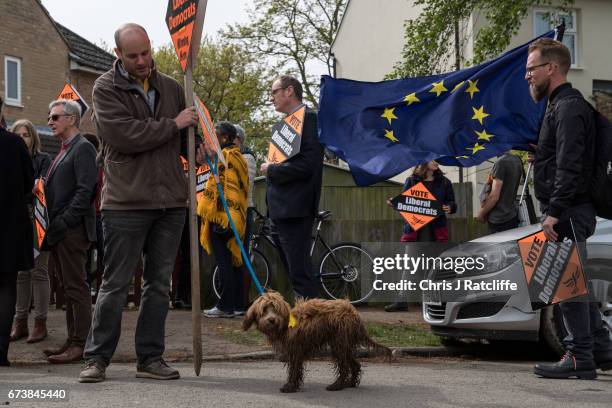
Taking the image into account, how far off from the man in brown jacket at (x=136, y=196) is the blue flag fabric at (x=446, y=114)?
2239 millimetres

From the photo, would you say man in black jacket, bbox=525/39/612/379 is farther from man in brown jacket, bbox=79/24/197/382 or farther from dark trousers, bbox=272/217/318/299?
man in brown jacket, bbox=79/24/197/382

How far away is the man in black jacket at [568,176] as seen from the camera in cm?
623

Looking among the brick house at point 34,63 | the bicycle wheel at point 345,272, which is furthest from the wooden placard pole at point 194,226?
the brick house at point 34,63

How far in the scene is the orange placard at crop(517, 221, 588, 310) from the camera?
6422 mm

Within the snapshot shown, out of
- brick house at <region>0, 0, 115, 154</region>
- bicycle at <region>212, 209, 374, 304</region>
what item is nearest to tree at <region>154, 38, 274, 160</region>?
brick house at <region>0, 0, 115, 154</region>

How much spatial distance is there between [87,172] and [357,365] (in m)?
2.81

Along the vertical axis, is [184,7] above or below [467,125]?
above

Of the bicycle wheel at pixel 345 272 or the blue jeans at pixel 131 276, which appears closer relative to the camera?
the blue jeans at pixel 131 276

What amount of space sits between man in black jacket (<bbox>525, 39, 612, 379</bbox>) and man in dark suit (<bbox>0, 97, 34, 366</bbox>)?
13.1 feet

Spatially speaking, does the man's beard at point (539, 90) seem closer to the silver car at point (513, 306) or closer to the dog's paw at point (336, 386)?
the silver car at point (513, 306)

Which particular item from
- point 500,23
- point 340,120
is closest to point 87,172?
point 340,120

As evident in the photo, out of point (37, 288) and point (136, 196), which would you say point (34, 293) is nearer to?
point (37, 288)

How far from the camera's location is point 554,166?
6.45 meters

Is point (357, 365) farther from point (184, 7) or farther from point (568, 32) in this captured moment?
point (568, 32)
